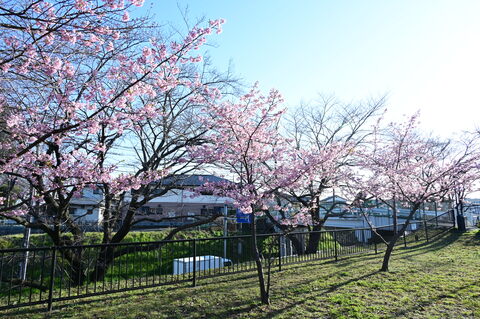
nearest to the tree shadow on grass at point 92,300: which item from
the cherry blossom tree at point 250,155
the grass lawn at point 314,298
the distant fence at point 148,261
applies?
the grass lawn at point 314,298

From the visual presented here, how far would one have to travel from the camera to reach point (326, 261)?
9469mm

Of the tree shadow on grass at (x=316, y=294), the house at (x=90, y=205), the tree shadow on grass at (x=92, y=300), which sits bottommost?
the tree shadow on grass at (x=92, y=300)

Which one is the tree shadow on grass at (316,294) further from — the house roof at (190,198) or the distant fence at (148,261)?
the house roof at (190,198)

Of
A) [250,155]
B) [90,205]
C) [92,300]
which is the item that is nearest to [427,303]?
[250,155]

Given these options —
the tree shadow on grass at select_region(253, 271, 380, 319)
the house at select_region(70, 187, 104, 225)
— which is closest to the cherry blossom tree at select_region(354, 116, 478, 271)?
the tree shadow on grass at select_region(253, 271, 380, 319)

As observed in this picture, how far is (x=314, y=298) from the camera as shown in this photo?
5395 mm

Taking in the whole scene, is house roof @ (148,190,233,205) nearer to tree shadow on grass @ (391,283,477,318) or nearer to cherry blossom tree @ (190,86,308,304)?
cherry blossom tree @ (190,86,308,304)

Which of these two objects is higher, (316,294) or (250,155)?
(250,155)

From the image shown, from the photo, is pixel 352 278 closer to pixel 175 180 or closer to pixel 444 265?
pixel 444 265

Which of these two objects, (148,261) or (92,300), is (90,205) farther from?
(92,300)

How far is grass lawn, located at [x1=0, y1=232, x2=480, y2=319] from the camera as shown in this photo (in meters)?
4.66

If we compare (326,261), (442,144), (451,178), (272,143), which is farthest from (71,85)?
(442,144)

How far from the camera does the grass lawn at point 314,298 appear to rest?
4.66 m

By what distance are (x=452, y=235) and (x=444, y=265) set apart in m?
8.26
